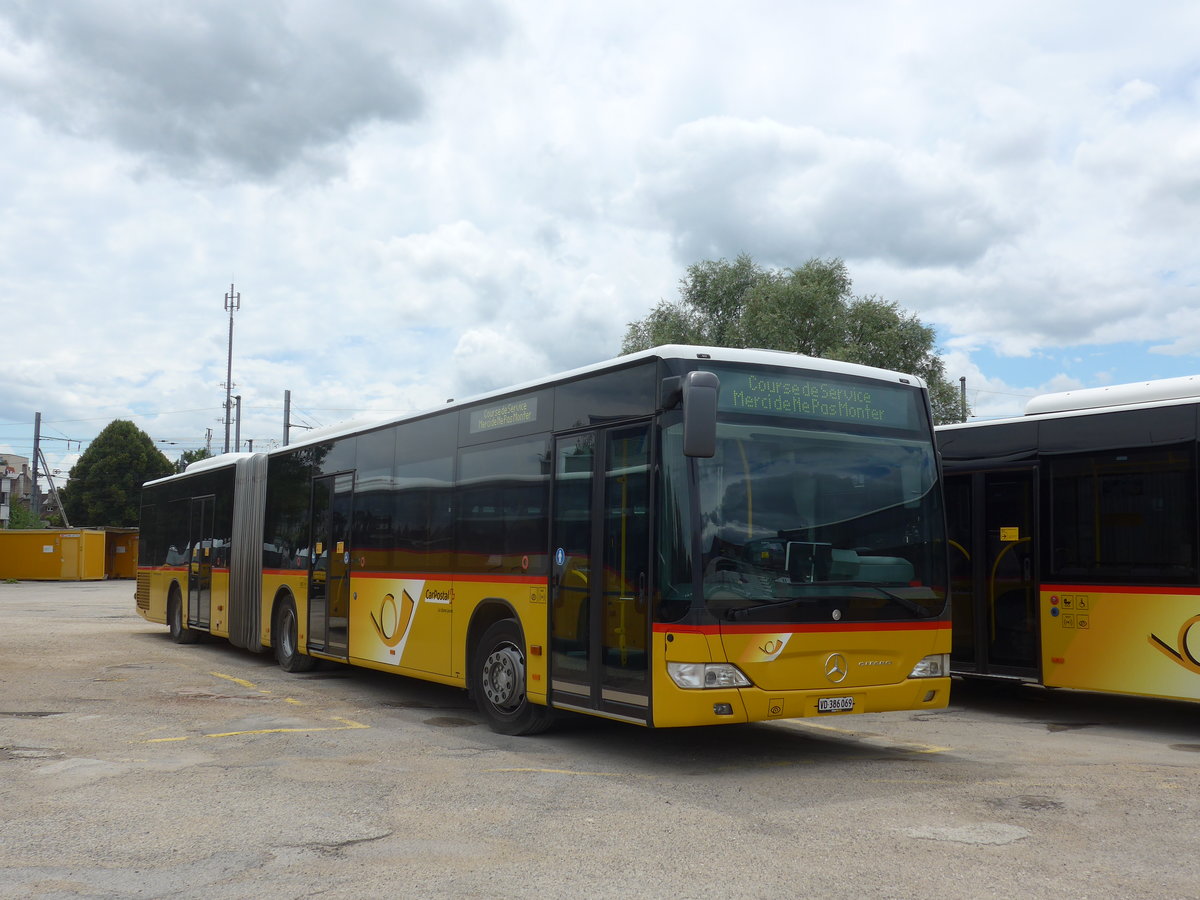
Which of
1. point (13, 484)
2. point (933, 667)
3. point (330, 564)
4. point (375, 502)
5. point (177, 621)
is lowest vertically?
point (177, 621)

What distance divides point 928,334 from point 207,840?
36282mm

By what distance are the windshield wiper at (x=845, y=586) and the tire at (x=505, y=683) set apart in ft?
7.75

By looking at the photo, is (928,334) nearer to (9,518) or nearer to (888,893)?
(888,893)

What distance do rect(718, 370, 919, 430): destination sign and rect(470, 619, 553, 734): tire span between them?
288cm

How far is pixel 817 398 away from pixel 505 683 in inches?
143

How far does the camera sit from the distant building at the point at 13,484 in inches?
3303

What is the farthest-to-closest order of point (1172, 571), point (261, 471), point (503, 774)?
point (261, 471) → point (1172, 571) → point (503, 774)

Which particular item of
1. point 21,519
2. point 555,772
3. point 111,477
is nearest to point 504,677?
point 555,772

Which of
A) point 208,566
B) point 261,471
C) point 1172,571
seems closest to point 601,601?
point 1172,571

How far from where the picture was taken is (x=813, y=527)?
27.1 feet

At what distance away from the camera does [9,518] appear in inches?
2827

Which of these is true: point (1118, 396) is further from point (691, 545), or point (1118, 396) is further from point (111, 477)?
point (111, 477)

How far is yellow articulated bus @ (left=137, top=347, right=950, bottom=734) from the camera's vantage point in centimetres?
785

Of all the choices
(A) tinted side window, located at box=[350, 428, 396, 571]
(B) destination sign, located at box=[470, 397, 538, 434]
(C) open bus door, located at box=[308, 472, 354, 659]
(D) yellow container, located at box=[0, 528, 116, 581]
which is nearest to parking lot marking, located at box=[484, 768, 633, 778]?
(B) destination sign, located at box=[470, 397, 538, 434]
